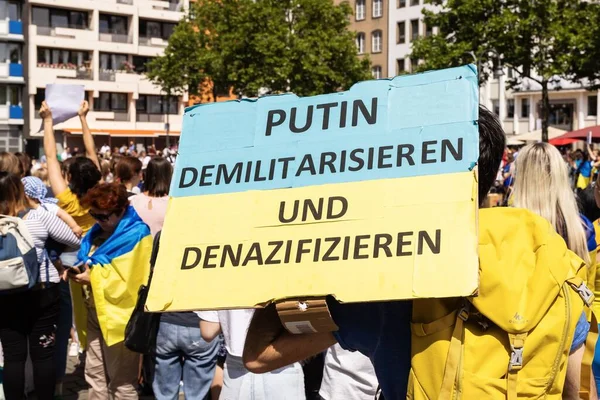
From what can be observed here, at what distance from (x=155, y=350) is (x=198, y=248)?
3427mm

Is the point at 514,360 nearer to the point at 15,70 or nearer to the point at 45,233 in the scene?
the point at 45,233

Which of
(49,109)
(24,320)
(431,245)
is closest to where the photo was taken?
(431,245)

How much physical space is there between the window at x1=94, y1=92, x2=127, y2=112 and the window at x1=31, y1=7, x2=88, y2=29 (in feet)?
18.1

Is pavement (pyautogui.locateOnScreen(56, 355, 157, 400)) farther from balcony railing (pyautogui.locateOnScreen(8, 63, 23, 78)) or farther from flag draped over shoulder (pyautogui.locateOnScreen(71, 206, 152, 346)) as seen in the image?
balcony railing (pyautogui.locateOnScreen(8, 63, 23, 78))

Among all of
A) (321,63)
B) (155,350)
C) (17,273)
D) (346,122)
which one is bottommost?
(155,350)

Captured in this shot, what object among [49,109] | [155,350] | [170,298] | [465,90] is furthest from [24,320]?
[465,90]

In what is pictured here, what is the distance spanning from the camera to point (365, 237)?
2.12m

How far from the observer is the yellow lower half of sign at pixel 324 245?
2035mm

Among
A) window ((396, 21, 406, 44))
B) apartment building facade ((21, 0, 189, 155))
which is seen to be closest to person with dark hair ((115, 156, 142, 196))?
apartment building facade ((21, 0, 189, 155))

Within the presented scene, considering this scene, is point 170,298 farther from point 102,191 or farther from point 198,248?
point 102,191

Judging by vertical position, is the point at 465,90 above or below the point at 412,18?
below

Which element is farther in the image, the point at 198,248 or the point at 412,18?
the point at 412,18

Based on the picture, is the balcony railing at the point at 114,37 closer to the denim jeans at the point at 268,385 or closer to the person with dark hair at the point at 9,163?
the person with dark hair at the point at 9,163

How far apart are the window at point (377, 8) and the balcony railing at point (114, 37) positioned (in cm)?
1937
